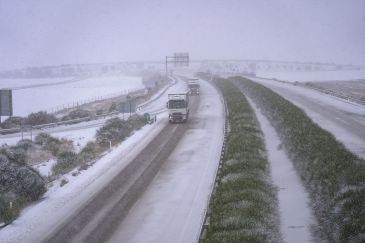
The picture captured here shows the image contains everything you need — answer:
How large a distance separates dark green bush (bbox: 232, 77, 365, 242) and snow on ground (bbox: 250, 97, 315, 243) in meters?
0.43

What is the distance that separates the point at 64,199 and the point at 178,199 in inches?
233

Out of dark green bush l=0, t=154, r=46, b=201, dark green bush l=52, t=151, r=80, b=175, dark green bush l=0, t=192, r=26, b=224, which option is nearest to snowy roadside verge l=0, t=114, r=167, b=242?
dark green bush l=0, t=192, r=26, b=224

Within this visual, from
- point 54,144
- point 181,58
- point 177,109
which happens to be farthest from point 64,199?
point 181,58

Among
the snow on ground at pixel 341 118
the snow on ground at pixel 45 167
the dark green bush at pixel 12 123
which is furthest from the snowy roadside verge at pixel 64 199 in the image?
the dark green bush at pixel 12 123

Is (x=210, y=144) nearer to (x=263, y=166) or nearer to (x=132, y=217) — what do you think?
(x=263, y=166)

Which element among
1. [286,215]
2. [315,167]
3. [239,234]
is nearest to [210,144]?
[315,167]

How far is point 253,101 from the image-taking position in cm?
6700

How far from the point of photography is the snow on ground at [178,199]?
691 inches

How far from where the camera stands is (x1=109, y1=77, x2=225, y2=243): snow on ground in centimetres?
1755

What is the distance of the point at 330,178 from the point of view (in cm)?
1964

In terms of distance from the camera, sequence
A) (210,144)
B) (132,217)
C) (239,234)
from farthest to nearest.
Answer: (210,144)
(132,217)
(239,234)

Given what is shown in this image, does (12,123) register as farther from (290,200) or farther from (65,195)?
(290,200)

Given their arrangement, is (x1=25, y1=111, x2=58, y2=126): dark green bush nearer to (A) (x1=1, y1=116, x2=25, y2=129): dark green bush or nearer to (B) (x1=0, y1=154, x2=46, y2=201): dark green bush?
(A) (x1=1, y1=116, x2=25, y2=129): dark green bush

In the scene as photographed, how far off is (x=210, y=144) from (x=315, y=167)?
46.7ft
